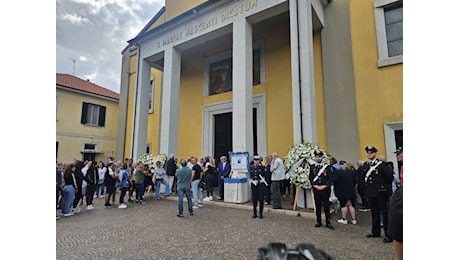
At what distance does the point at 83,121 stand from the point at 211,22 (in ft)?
46.4

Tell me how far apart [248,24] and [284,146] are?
5493 mm

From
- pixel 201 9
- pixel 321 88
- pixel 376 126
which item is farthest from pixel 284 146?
pixel 201 9

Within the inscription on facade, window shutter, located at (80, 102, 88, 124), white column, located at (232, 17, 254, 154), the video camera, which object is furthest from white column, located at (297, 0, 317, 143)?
window shutter, located at (80, 102, 88, 124)

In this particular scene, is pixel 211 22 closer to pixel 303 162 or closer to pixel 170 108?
pixel 170 108

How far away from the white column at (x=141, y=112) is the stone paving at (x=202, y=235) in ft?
17.7

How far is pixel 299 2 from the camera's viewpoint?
28.2 feet

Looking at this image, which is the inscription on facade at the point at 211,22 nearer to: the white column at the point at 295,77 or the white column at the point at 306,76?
the white column at the point at 295,77

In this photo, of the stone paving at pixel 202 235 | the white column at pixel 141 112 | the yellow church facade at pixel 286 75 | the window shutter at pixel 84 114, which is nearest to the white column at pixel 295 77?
the yellow church facade at pixel 286 75

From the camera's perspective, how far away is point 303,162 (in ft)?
23.9

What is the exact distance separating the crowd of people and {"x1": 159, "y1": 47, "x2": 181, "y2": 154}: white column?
103cm

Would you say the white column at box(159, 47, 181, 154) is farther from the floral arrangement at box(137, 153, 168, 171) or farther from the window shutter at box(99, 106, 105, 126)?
the window shutter at box(99, 106, 105, 126)

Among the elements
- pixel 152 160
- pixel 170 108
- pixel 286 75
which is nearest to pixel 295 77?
pixel 286 75

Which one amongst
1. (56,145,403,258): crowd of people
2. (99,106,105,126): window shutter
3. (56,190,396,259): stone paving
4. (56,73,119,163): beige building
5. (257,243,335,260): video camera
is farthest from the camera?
(99,106,105,126): window shutter

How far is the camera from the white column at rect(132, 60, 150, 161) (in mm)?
12734
